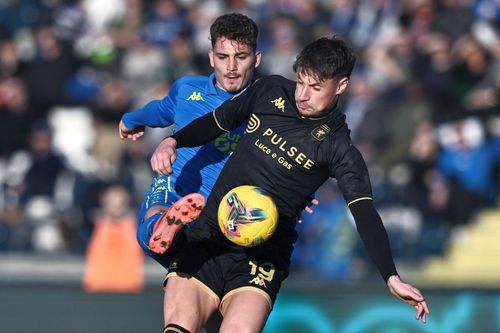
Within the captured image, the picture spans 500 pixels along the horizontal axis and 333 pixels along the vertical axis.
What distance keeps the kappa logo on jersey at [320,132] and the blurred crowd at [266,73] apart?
5766 millimetres

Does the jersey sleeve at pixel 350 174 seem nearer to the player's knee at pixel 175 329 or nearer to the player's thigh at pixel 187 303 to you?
the player's thigh at pixel 187 303

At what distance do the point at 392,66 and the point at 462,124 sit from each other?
171cm

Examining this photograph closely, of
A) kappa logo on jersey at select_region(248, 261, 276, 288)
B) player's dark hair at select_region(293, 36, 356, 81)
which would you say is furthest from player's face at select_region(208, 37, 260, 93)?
kappa logo on jersey at select_region(248, 261, 276, 288)

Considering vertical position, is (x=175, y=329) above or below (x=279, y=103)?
below

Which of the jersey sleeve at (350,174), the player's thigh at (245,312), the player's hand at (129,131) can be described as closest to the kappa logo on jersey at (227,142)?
the player's hand at (129,131)

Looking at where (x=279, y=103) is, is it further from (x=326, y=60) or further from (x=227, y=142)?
(x=227, y=142)

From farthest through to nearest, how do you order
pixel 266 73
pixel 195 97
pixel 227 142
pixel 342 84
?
pixel 266 73
pixel 195 97
pixel 227 142
pixel 342 84

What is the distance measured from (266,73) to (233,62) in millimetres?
7127

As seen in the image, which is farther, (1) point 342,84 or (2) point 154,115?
(2) point 154,115

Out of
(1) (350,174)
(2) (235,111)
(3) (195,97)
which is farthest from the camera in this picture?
(3) (195,97)

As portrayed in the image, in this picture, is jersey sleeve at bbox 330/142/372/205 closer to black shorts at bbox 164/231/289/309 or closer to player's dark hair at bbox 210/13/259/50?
black shorts at bbox 164/231/289/309

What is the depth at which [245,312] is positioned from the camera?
585 centimetres

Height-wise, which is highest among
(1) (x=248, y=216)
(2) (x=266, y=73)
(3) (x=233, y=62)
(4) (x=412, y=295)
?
(2) (x=266, y=73)

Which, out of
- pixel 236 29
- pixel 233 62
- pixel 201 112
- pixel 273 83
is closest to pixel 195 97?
pixel 201 112
